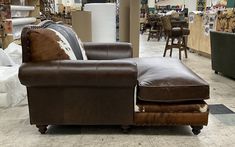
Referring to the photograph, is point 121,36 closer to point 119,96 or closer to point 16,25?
point 16,25

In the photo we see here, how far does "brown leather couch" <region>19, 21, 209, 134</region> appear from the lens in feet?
7.05

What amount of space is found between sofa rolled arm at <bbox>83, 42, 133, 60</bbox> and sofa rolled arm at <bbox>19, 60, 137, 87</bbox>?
3.62 feet

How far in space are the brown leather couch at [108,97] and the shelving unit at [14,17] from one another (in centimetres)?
209

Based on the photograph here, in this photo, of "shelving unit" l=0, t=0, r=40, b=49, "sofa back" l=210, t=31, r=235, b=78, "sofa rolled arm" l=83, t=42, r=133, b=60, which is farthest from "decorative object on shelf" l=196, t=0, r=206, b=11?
"sofa rolled arm" l=83, t=42, r=133, b=60

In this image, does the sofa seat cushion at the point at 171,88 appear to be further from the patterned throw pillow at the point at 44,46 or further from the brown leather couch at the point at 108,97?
the patterned throw pillow at the point at 44,46

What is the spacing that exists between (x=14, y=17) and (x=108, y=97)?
11.5 ft

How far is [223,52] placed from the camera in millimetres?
4363

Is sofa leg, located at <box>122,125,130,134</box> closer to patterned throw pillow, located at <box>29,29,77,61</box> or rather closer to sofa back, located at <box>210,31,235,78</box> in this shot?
patterned throw pillow, located at <box>29,29,77,61</box>

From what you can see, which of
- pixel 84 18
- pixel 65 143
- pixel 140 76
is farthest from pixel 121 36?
pixel 65 143

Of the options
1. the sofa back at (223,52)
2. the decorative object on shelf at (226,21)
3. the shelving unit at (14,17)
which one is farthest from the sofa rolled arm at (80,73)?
the decorative object on shelf at (226,21)

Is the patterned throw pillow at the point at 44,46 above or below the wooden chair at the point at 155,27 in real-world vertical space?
below

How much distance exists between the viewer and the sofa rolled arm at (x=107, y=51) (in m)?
3.26

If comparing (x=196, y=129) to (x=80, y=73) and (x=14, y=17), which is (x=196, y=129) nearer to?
(x=80, y=73)

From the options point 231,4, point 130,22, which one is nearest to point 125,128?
point 130,22
